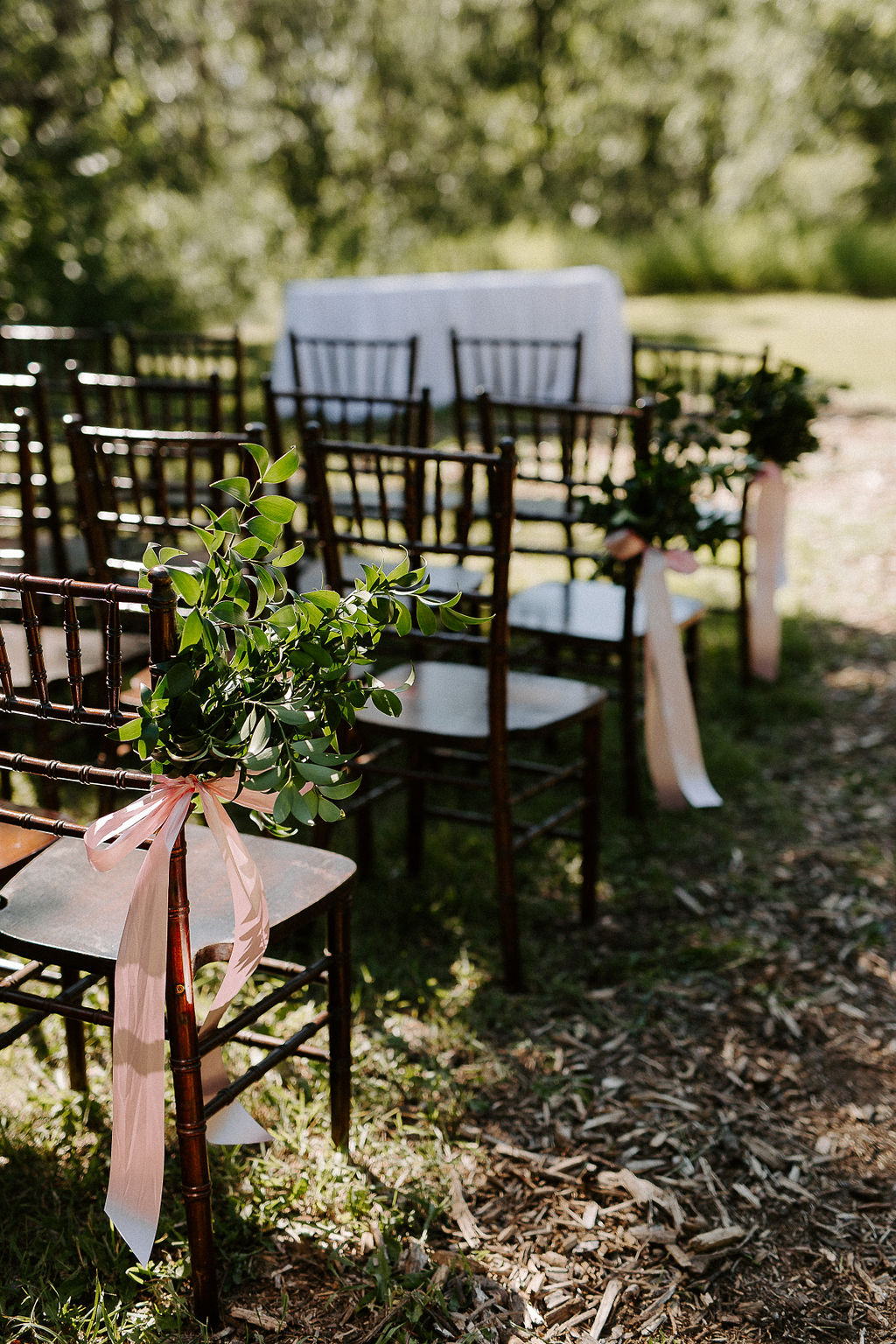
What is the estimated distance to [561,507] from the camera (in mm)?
A: 4227

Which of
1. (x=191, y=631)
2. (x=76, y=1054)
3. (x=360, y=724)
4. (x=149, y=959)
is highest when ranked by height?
(x=191, y=631)

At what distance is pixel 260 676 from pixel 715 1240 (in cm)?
128

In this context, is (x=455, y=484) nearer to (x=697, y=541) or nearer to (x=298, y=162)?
(x=697, y=541)

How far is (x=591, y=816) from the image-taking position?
2.90 metres

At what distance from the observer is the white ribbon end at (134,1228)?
1.64 meters

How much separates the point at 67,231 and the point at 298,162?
998cm

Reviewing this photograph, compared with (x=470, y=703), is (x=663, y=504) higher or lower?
higher

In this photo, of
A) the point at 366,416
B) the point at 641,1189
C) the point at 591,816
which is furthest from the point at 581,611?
the point at 641,1189

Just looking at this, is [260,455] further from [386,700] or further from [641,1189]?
[641,1189]

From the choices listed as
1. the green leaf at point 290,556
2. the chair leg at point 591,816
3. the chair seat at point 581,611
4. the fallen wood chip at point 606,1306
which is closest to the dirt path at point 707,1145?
the fallen wood chip at point 606,1306

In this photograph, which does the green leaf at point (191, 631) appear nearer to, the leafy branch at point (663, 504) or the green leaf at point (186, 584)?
the green leaf at point (186, 584)

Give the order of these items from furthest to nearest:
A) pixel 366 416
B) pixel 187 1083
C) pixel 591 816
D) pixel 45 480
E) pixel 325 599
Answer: pixel 366 416
pixel 45 480
pixel 591 816
pixel 187 1083
pixel 325 599

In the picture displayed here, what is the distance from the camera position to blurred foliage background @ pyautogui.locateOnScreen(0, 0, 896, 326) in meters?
11.2

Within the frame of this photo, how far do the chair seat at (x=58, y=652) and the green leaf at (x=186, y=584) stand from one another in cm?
139
